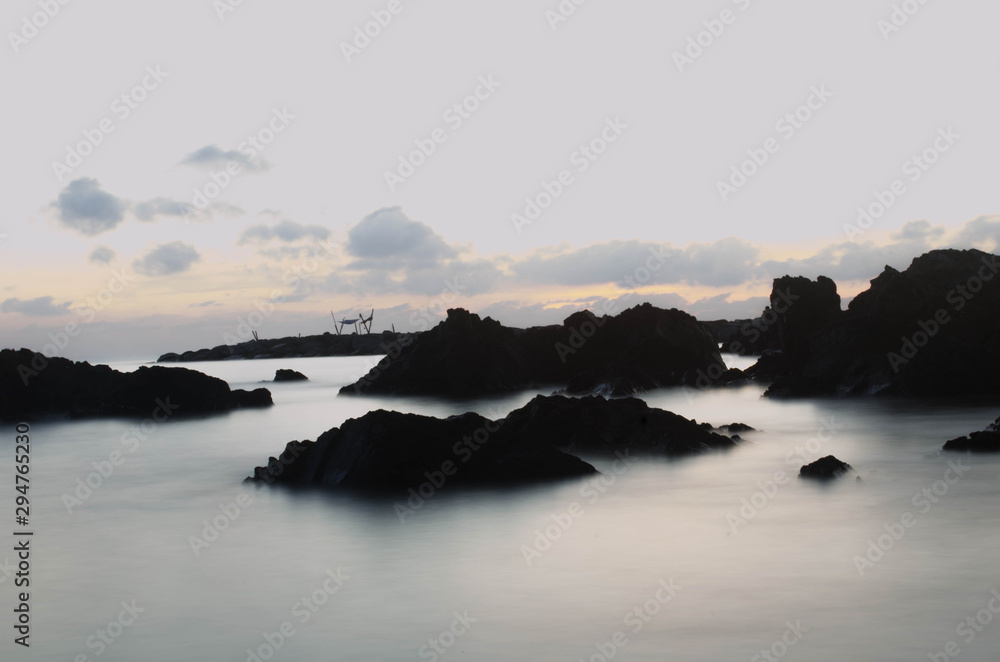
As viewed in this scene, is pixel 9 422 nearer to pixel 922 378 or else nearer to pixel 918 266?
pixel 922 378

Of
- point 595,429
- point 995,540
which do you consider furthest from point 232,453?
point 995,540

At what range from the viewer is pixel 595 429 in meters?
30.5

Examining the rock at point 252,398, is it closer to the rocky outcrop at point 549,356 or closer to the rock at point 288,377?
the rocky outcrop at point 549,356

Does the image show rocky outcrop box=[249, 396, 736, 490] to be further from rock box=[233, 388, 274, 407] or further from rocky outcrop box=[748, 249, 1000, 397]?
rock box=[233, 388, 274, 407]

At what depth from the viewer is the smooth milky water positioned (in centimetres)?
1240

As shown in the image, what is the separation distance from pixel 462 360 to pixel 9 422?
106ft

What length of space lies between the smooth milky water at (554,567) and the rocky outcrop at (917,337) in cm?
2092

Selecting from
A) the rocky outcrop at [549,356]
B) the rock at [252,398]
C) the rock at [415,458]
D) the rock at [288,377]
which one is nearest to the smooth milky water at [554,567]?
the rock at [415,458]

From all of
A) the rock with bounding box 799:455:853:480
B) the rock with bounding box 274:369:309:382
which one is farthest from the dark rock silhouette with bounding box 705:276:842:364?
the rock with bounding box 274:369:309:382

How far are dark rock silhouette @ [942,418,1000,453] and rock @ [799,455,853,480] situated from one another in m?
5.63

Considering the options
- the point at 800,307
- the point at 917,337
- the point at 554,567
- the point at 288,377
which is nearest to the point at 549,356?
the point at 800,307

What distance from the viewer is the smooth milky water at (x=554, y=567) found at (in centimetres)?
1240

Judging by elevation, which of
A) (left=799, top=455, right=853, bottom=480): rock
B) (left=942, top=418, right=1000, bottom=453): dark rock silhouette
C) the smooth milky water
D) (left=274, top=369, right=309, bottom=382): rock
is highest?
(left=274, top=369, right=309, bottom=382): rock

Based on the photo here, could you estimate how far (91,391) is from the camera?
59219mm
